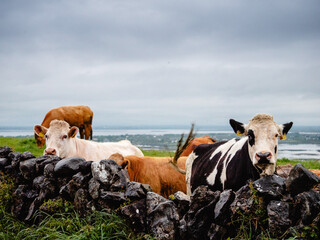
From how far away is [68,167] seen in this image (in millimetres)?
5461

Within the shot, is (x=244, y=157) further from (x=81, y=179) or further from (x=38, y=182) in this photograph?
(x=38, y=182)

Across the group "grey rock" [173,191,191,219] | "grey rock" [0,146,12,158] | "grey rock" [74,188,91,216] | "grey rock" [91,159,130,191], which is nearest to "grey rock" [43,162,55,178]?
"grey rock" [74,188,91,216]

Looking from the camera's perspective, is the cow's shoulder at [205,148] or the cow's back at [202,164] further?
the cow's shoulder at [205,148]

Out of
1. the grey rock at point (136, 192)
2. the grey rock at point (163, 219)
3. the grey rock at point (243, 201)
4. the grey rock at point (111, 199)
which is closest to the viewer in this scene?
the grey rock at point (243, 201)

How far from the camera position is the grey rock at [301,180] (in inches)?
127

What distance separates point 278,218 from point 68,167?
350 cm

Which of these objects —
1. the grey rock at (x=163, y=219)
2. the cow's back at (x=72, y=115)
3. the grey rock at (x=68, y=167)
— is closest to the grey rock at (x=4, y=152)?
the grey rock at (x=68, y=167)

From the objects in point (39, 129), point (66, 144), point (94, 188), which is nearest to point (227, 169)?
point (94, 188)

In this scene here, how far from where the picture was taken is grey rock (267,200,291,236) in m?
3.18

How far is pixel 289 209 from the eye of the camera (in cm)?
324

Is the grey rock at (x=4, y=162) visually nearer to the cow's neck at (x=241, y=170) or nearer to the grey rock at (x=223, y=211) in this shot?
the cow's neck at (x=241, y=170)

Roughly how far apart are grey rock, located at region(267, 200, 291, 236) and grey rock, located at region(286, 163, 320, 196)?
179 mm

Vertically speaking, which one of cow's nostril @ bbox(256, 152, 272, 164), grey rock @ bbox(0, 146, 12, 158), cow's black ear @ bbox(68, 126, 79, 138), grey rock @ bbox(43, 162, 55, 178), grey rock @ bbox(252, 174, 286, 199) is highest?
cow's black ear @ bbox(68, 126, 79, 138)

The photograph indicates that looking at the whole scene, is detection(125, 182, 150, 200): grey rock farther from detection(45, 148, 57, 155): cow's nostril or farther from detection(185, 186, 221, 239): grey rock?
detection(45, 148, 57, 155): cow's nostril
